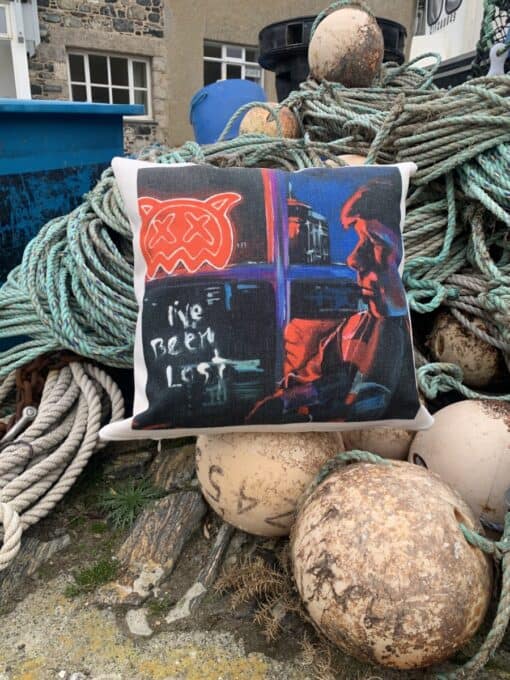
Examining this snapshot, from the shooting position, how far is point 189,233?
52.9 inches

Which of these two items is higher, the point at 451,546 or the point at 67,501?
the point at 451,546

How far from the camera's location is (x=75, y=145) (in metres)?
2.83

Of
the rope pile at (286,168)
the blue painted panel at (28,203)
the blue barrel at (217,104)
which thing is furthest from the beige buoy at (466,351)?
the blue barrel at (217,104)

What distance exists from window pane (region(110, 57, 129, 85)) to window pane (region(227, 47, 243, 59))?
6.13 ft

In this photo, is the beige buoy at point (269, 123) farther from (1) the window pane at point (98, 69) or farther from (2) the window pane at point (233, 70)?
(2) the window pane at point (233, 70)

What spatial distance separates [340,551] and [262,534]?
41 centimetres

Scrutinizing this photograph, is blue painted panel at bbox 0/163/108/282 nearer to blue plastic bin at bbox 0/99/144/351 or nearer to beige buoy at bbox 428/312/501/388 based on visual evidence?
blue plastic bin at bbox 0/99/144/351

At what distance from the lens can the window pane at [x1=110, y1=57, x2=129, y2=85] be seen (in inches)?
356

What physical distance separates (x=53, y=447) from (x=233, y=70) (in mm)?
9626

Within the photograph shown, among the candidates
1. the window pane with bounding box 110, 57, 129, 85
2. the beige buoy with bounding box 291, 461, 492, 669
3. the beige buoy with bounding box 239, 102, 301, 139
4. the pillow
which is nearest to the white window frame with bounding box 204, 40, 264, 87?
the window pane with bounding box 110, 57, 129, 85

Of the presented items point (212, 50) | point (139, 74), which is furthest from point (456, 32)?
point (139, 74)

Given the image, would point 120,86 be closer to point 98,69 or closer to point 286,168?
point 98,69

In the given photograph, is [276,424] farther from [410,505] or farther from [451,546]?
[451,546]

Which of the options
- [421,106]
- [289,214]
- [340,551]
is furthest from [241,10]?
[340,551]
